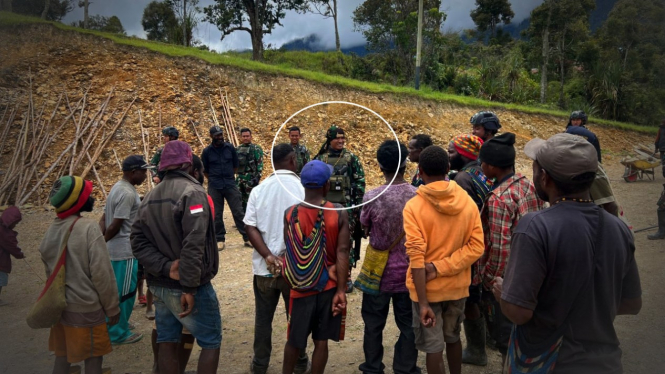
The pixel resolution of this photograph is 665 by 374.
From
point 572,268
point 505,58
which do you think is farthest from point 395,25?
point 572,268

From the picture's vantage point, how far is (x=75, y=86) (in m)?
14.1

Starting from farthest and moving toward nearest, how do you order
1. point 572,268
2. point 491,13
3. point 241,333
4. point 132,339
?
point 491,13 → point 241,333 → point 132,339 → point 572,268

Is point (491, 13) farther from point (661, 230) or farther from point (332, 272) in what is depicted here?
point (332, 272)

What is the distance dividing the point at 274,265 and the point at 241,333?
158 centimetres

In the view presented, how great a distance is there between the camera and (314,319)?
338 centimetres

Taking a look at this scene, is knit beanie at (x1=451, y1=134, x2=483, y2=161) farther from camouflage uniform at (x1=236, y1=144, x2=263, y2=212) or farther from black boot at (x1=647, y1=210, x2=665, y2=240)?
black boot at (x1=647, y1=210, x2=665, y2=240)

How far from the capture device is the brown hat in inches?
77.5

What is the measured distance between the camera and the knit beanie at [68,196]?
3.23 meters

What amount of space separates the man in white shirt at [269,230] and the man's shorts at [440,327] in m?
Result: 1.03

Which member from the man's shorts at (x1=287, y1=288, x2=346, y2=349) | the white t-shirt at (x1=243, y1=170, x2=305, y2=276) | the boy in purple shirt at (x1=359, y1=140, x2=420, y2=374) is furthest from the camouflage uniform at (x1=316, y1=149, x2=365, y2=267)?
the man's shorts at (x1=287, y1=288, x2=346, y2=349)

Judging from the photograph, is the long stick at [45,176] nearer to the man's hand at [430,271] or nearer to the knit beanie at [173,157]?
the knit beanie at [173,157]

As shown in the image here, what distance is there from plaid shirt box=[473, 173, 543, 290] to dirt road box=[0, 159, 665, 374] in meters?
1.13

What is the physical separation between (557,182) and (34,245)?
8964 millimetres

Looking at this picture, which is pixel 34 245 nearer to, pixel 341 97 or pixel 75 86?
pixel 75 86
